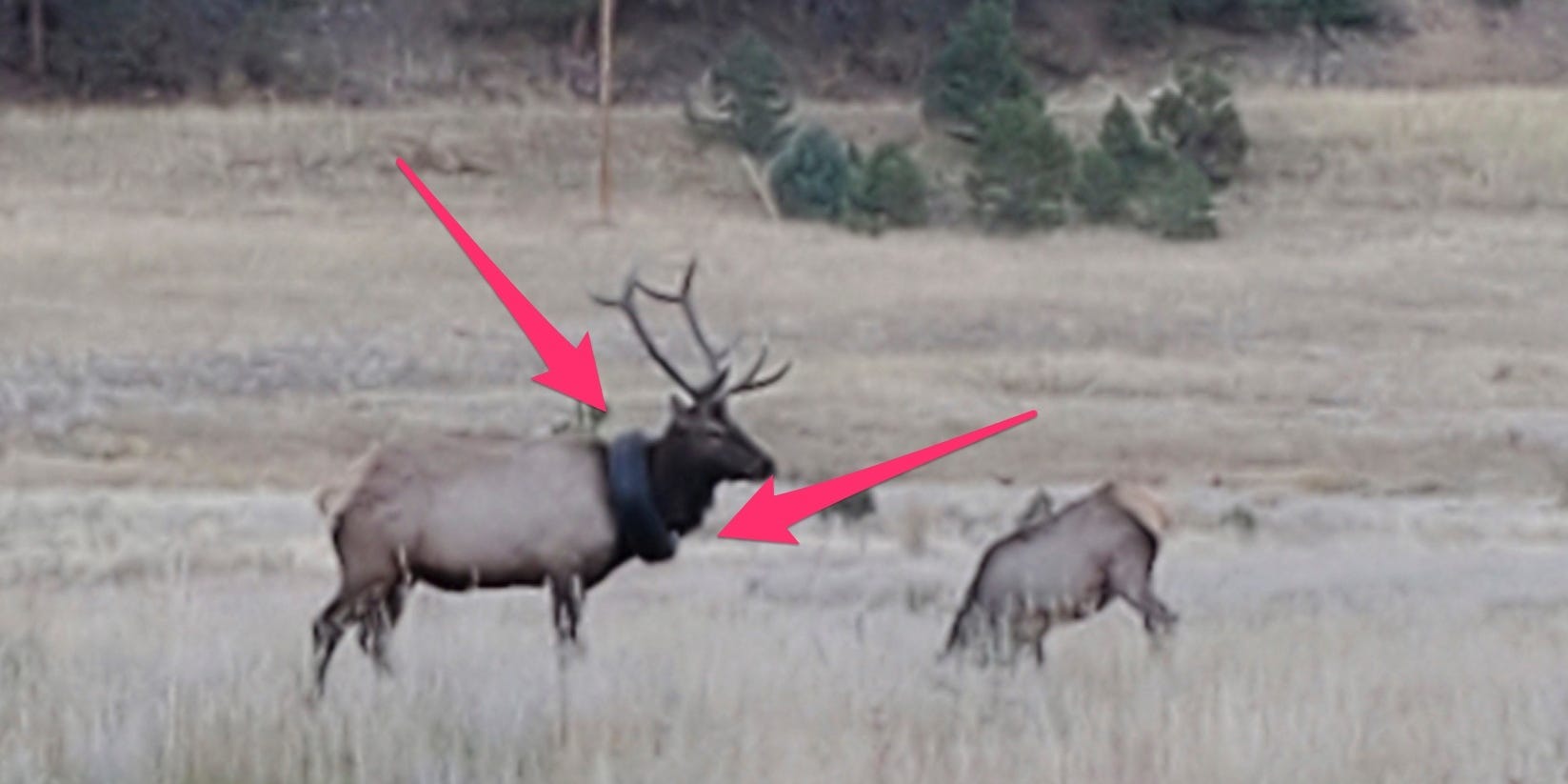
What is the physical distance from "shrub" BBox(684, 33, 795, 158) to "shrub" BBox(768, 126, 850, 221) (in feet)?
11.4

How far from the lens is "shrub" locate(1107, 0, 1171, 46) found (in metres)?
72.0

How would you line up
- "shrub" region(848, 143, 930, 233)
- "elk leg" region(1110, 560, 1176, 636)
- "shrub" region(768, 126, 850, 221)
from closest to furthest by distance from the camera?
"elk leg" region(1110, 560, 1176, 636) < "shrub" region(848, 143, 930, 233) < "shrub" region(768, 126, 850, 221)

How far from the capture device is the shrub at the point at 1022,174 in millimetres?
49531

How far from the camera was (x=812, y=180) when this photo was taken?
50.8 meters

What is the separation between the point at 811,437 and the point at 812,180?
2270 centimetres

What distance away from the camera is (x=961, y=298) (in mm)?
40938

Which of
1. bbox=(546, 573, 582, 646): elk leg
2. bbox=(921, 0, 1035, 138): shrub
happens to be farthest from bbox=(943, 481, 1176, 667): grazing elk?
bbox=(921, 0, 1035, 138): shrub

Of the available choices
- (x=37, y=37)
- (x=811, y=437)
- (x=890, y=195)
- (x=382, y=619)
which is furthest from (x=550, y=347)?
(x=37, y=37)

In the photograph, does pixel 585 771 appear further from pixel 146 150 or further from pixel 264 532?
pixel 146 150

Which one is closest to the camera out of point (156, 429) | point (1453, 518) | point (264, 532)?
point (264, 532)

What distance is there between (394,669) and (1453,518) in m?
15.3

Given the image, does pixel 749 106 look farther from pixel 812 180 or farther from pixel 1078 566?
pixel 1078 566

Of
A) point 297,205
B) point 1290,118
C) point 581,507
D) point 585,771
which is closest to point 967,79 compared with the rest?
point 1290,118

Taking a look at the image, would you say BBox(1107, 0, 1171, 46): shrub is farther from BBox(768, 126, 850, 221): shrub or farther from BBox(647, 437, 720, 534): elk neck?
BBox(647, 437, 720, 534): elk neck
